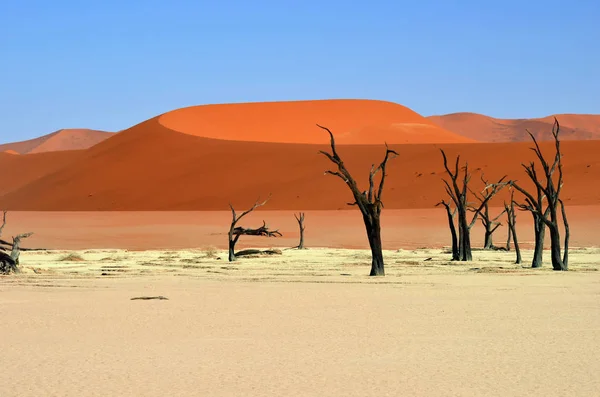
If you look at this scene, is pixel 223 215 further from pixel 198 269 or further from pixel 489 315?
pixel 489 315

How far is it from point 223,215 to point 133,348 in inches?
2033

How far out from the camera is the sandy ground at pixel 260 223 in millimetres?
41000

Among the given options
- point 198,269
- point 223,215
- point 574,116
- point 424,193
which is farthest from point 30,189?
point 574,116

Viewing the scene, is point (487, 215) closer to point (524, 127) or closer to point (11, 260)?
point (11, 260)

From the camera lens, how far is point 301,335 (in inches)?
428

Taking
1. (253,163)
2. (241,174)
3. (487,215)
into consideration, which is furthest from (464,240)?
(253,163)

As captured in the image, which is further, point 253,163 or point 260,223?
point 253,163

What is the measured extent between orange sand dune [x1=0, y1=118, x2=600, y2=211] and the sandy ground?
32.4 ft

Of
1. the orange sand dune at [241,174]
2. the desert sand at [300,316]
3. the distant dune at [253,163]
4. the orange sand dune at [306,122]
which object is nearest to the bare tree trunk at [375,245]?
the desert sand at [300,316]

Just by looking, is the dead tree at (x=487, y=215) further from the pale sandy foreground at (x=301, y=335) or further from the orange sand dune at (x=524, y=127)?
the orange sand dune at (x=524, y=127)

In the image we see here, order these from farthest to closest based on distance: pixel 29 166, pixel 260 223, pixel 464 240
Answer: pixel 29 166 < pixel 260 223 < pixel 464 240

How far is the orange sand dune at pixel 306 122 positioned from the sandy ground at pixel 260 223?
149 ft

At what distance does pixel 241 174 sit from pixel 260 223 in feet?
101

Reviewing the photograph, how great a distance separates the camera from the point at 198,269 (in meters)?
24.0
